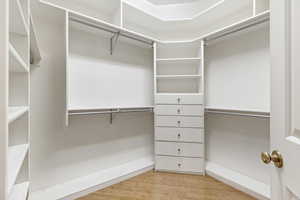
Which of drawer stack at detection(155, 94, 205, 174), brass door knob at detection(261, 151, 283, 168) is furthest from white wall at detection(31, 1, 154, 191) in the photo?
brass door knob at detection(261, 151, 283, 168)

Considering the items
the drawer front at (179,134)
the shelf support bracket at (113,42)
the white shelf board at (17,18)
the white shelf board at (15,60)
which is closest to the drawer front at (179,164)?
the drawer front at (179,134)

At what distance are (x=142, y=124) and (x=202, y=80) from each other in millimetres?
1182

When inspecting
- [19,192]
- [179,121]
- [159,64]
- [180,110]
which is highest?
[159,64]

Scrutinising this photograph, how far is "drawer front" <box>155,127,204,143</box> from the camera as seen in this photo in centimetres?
250

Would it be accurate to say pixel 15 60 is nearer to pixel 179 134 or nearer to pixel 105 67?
pixel 105 67

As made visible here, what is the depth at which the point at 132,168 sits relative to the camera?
2.51 m

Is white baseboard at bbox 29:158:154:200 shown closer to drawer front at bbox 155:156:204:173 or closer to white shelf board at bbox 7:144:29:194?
drawer front at bbox 155:156:204:173

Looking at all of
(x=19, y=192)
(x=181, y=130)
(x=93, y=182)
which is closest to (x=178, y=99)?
(x=181, y=130)

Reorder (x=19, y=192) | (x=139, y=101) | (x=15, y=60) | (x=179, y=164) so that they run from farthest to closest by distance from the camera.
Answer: (x=139, y=101) → (x=179, y=164) → (x=19, y=192) → (x=15, y=60)

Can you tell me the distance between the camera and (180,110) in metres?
2.55

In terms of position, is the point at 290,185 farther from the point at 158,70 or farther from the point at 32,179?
the point at 158,70

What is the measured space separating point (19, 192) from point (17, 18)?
980 millimetres

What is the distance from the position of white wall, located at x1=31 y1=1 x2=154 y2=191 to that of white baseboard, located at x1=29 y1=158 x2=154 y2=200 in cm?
8

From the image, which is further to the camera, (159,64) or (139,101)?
(159,64)
